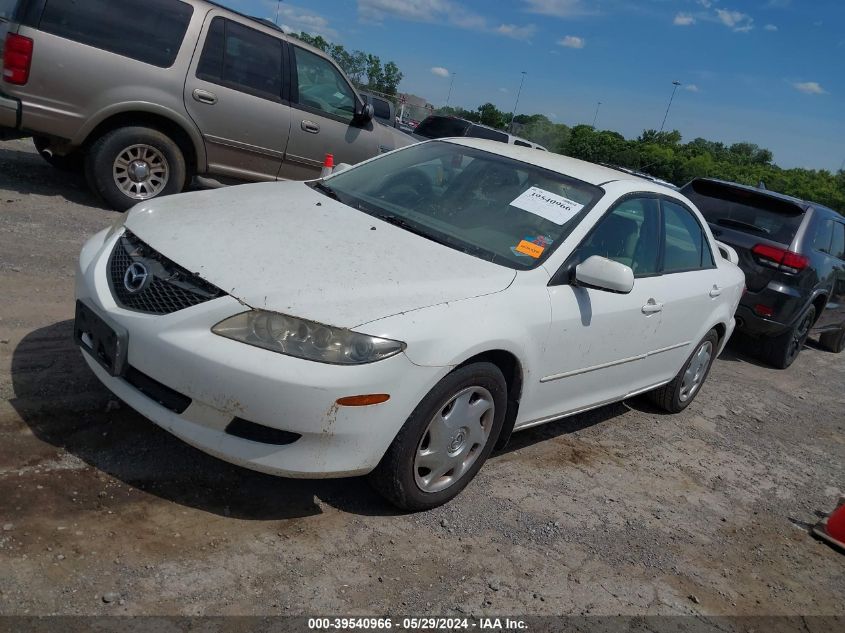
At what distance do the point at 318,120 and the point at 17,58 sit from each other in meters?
2.97

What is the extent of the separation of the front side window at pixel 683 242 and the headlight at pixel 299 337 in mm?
2645

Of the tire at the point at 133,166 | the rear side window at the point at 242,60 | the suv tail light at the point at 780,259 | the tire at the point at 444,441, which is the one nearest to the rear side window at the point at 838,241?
the suv tail light at the point at 780,259

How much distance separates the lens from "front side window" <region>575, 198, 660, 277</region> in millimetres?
3998

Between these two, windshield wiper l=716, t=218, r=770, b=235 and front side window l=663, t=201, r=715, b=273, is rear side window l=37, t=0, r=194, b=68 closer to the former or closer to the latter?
front side window l=663, t=201, r=715, b=273

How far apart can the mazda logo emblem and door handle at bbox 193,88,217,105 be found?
4.46 m

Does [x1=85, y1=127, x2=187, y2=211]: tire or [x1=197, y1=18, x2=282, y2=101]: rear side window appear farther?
[x1=197, y1=18, x2=282, y2=101]: rear side window

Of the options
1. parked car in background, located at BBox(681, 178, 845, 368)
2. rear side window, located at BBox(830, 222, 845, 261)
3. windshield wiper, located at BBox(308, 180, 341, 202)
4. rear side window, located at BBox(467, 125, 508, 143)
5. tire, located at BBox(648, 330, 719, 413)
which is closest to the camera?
windshield wiper, located at BBox(308, 180, 341, 202)

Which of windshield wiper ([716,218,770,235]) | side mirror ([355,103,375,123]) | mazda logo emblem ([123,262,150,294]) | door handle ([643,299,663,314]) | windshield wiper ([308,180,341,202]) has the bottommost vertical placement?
mazda logo emblem ([123,262,150,294])

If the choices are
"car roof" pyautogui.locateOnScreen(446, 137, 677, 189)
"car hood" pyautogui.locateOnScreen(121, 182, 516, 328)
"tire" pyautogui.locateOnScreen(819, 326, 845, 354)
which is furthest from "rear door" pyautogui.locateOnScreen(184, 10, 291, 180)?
"tire" pyautogui.locateOnScreen(819, 326, 845, 354)

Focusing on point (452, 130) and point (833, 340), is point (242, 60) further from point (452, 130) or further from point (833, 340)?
point (452, 130)

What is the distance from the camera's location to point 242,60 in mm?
7473

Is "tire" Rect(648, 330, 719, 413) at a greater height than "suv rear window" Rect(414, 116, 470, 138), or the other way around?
"suv rear window" Rect(414, 116, 470, 138)

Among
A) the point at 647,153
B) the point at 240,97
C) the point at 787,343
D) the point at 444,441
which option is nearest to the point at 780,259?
the point at 787,343

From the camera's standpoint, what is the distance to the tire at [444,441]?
3.08 metres
